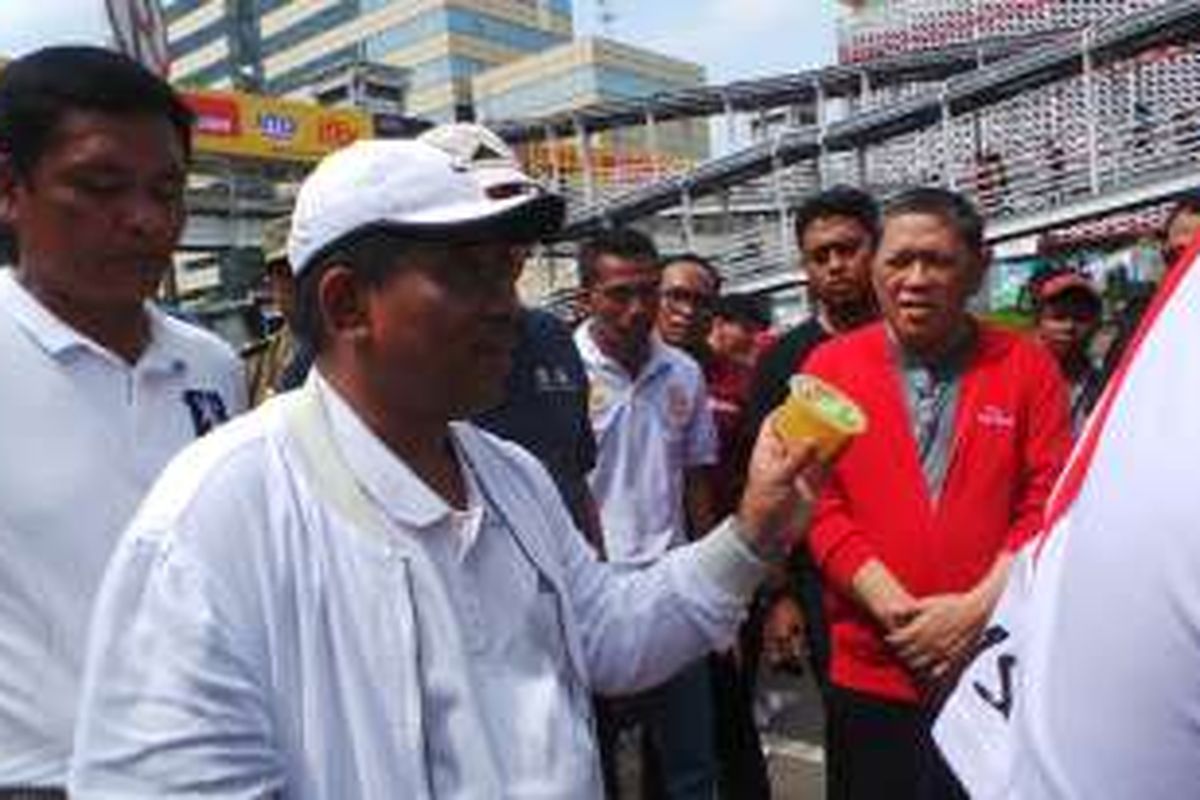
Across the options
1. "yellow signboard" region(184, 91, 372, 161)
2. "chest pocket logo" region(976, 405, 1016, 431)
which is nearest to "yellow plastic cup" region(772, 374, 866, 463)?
"chest pocket logo" region(976, 405, 1016, 431)

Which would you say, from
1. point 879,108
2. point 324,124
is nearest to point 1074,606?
point 879,108

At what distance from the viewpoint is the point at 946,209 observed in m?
3.74

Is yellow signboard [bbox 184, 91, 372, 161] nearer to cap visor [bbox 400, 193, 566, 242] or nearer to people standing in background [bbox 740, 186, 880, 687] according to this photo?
people standing in background [bbox 740, 186, 880, 687]

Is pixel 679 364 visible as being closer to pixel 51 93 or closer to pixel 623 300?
pixel 623 300

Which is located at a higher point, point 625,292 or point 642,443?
point 625,292

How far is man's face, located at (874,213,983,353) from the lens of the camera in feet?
12.0

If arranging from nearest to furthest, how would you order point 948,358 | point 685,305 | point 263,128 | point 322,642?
point 322,642 → point 948,358 → point 685,305 → point 263,128

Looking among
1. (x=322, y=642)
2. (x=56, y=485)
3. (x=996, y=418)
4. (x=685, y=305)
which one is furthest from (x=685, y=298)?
(x=322, y=642)

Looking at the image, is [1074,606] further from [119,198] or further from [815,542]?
[815,542]

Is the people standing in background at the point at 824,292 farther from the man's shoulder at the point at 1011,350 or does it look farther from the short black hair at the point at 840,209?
the man's shoulder at the point at 1011,350

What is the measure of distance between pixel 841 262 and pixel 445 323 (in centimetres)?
290

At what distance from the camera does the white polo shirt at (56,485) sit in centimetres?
218

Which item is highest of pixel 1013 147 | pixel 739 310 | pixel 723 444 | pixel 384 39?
pixel 384 39

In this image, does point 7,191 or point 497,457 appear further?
point 7,191
